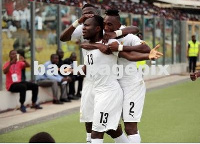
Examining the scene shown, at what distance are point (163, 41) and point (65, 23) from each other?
9.75 m

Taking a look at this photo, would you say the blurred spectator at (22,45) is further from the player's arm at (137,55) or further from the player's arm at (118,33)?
the player's arm at (137,55)

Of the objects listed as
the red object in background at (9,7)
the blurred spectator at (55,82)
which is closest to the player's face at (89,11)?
the red object in background at (9,7)

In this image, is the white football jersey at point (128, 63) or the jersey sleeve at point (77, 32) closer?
the white football jersey at point (128, 63)

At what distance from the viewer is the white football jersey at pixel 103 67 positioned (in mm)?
6723

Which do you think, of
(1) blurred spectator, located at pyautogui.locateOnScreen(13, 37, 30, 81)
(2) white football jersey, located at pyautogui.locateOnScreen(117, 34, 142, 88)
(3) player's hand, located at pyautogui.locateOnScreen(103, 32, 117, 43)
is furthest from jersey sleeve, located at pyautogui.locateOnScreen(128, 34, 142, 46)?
(1) blurred spectator, located at pyautogui.locateOnScreen(13, 37, 30, 81)

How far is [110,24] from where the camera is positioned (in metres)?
6.78

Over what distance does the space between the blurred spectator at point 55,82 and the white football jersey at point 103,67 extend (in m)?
7.24

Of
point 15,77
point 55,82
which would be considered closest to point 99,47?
point 15,77

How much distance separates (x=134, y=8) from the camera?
2316cm

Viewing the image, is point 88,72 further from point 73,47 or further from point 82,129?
point 73,47

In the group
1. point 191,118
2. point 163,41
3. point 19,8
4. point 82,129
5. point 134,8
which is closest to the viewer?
point 82,129

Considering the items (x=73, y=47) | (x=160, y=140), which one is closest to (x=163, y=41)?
(x=73, y=47)

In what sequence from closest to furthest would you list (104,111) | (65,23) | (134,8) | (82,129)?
(104,111) < (82,129) < (65,23) < (134,8)

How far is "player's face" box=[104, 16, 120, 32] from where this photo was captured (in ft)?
22.2
